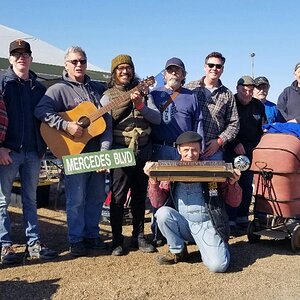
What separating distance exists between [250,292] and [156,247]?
1.52 m

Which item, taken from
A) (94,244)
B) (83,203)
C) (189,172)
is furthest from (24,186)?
(189,172)

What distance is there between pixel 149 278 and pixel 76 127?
159 centimetres

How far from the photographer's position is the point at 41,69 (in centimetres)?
954

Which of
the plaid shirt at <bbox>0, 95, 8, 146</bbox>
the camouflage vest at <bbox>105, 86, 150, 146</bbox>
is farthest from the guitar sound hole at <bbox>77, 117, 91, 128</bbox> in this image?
the plaid shirt at <bbox>0, 95, 8, 146</bbox>

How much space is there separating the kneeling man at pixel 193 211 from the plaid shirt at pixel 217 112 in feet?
2.99

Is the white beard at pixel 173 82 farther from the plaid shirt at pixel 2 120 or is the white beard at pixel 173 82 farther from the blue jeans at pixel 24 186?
the plaid shirt at pixel 2 120

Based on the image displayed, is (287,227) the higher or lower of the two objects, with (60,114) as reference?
lower

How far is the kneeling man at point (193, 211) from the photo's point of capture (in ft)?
13.7

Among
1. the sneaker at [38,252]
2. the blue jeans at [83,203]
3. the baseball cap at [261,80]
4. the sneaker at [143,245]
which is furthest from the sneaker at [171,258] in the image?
the baseball cap at [261,80]

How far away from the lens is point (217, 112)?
5098mm

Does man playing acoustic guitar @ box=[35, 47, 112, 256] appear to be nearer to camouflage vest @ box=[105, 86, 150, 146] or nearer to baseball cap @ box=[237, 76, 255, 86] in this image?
camouflage vest @ box=[105, 86, 150, 146]

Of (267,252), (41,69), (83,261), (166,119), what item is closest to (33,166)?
(83,261)

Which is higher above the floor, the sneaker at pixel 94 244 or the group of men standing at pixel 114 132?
the group of men standing at pixel 114 132

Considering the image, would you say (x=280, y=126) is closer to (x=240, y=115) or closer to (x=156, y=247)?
(x=240, y=115)
